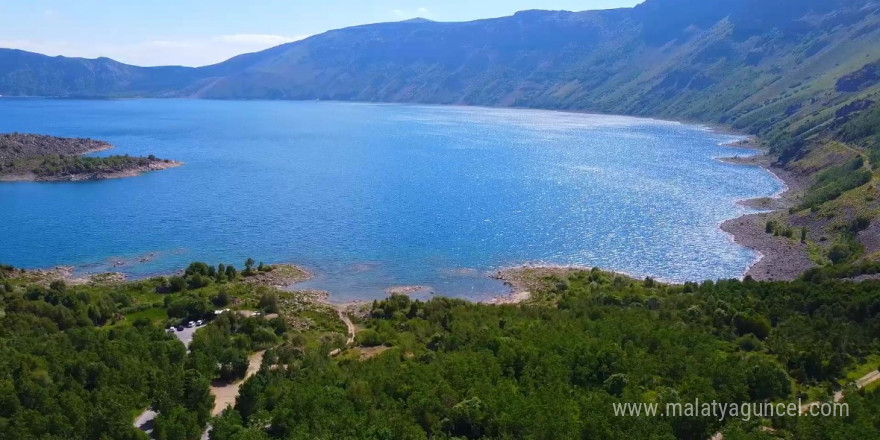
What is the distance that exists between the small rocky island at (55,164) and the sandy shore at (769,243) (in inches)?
5351

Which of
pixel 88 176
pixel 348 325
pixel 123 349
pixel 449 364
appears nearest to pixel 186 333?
pixel 123 349

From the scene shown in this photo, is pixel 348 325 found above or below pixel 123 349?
below

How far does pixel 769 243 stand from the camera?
99312 millimetres

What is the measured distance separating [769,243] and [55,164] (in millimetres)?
156281

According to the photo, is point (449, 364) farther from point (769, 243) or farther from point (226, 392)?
point (769, 243)

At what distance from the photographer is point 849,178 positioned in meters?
118

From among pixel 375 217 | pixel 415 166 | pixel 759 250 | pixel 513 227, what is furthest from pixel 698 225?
pixel 415 166

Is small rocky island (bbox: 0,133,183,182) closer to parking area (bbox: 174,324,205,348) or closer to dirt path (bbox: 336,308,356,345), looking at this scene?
parking area (bbox: 174,324,205,348)

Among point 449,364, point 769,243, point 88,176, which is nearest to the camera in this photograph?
point 449,364

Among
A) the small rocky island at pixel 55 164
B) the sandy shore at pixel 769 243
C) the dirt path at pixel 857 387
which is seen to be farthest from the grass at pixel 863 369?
the small rocky island at pixel 55 164

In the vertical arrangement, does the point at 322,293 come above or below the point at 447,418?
below

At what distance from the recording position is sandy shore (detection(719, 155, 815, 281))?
283 feet

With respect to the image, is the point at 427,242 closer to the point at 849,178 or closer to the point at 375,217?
the point at 375,217

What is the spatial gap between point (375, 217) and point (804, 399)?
84171mm
